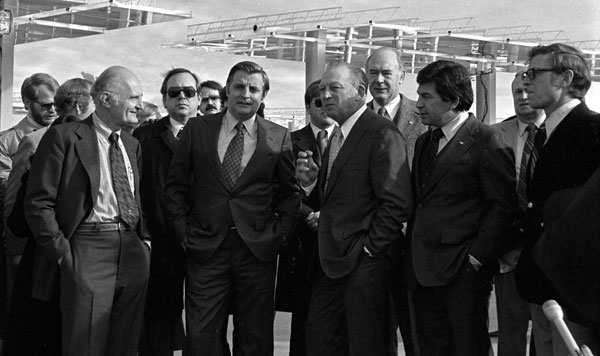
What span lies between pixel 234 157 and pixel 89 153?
31.6 inches

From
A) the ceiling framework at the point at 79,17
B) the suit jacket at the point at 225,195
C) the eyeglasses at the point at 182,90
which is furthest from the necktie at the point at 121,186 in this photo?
the ceiling framework at the point at 79,17

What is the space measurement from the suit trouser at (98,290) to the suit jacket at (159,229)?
0.44 m

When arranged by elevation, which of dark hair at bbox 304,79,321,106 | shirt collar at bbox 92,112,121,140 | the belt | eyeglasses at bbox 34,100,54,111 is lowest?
the belt

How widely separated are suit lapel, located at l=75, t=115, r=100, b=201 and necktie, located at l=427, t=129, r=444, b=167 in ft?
5.63

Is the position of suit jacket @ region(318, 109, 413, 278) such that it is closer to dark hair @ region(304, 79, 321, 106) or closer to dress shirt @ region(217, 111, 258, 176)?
dress shirt @ region(217, 111, 258, 176)

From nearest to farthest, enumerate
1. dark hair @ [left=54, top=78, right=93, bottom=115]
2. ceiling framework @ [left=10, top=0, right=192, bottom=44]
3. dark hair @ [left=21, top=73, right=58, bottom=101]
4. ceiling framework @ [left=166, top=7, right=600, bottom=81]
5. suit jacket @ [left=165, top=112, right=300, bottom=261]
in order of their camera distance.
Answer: suit jacket @ [left=165, top=112, right=300, bottom=261], dark hair @ [left=54, top=78, right=93, bottom=115], dark hair @ [left=21, top=73, right=58, bottom=101], ceiling framework @ [left=10, top=0, right=192, bottom=44], ceiling framework @ [left=166, top=7, right=600, bottom=81]

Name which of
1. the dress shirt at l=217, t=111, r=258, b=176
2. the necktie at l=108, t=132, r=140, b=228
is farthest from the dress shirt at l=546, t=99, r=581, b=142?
the necktie at l=108, t=132, r=140, b=228

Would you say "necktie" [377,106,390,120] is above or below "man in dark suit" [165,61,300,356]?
above

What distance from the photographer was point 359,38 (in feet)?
77.2

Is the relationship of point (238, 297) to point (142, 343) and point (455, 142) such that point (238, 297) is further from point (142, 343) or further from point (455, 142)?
point (455, 142)

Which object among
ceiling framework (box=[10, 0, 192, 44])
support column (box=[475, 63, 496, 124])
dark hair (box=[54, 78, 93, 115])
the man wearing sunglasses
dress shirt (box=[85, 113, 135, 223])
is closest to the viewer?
dress shirt (box=[85, 113, 135, 223])

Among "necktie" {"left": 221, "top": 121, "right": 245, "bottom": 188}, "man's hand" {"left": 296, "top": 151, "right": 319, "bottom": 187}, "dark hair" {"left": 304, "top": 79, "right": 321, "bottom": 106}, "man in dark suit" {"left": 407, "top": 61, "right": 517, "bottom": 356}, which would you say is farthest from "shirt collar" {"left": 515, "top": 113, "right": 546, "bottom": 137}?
"necktie" {"left": 221, "top": 121, "right": 245, "bottom": 188}

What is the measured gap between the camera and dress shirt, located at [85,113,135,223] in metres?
4.80

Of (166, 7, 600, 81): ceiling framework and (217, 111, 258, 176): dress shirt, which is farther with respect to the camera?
(166, 7, 600, 81): ceiling framework
